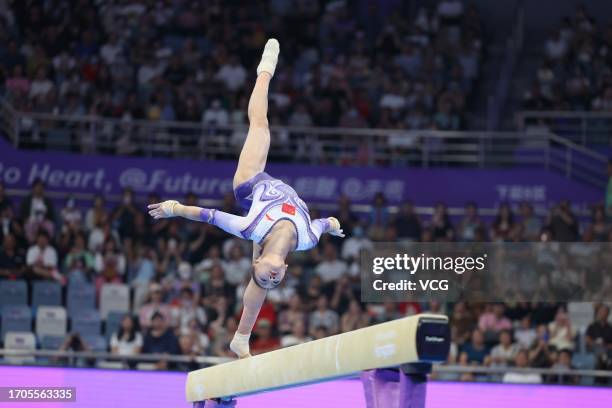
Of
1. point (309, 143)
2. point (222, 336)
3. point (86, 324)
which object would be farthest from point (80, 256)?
point (309, 143)

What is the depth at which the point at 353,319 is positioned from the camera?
44.8 ft

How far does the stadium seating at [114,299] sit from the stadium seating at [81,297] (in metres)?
0.15

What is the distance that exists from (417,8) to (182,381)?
1134 centimetres

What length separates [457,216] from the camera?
651 inches

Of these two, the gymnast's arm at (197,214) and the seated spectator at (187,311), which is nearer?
the gymnast's arm at (197,214)

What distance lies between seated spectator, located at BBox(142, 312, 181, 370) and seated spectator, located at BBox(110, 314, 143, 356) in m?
0.11

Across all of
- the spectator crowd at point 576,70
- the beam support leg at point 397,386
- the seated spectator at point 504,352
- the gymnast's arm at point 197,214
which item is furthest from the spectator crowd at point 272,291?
the beam support leg at point 397,386

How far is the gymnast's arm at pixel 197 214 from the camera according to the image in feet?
27.9

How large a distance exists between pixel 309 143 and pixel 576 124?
4.24 metres

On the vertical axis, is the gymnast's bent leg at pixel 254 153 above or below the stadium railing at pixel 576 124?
below

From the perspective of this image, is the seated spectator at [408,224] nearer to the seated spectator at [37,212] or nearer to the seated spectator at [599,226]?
the seated spectator at [599,226]

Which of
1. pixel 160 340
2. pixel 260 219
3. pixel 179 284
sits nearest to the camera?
pixel 260 219

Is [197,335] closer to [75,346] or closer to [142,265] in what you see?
[75,346]

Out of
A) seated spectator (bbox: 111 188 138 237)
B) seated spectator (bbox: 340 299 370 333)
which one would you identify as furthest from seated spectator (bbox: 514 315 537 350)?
seated spectator (bbox: 111 188 138 237)
